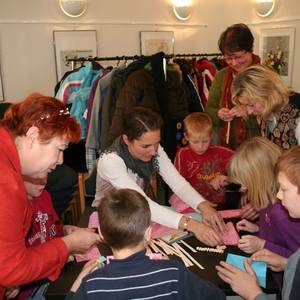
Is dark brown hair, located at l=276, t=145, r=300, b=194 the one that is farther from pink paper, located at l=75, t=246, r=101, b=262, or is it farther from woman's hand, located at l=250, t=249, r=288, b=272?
pink paper, located at l=75, t=246, r=101, b=262

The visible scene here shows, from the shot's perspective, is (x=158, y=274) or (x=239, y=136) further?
(x=239, y=136)

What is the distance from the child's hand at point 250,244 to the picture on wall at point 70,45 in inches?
134

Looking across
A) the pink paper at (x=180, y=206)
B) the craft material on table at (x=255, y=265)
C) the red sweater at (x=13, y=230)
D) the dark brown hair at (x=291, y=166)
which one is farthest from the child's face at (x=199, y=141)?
the red sweater at (x=13, y=230)

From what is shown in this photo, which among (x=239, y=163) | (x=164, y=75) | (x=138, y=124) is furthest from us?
(x=164, y=75)

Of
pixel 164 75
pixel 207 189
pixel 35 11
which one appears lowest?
pixel 207 189

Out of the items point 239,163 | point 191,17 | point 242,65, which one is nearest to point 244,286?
point 239,163

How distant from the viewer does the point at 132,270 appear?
1095 mm

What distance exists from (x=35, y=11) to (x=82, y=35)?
60 centimetres

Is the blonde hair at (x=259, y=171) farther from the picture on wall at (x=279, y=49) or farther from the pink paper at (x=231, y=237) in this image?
the picture on wall at (x=279, y=49)

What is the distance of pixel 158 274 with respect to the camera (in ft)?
3.62

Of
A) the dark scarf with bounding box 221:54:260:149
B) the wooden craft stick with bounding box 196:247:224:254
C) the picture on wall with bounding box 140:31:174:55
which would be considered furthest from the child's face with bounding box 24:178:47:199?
the picture on wall with bounding box 140:31:174:55

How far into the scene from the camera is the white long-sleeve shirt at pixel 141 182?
186 cm

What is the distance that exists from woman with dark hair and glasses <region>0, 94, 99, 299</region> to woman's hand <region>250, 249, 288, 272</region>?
2.49 feet

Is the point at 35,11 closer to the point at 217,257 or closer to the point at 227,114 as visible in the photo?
the point at 227,114
